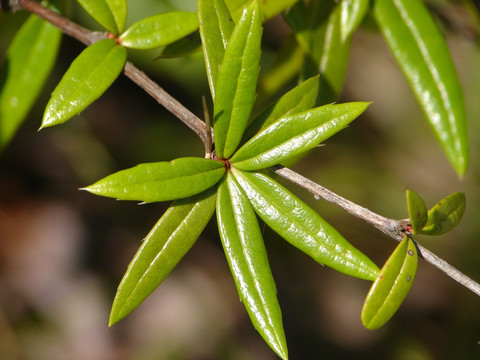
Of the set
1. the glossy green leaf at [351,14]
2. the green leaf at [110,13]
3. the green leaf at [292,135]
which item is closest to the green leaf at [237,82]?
the green leaf at [292,135]

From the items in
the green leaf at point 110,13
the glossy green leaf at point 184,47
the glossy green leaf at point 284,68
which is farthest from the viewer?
the glossy green leaf at point 284,68

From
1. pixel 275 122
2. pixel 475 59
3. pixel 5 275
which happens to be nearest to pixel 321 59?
pixel 275 122

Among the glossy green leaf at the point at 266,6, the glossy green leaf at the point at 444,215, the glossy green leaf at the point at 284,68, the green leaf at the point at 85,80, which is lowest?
the glossy green leaf at the point at 444,215

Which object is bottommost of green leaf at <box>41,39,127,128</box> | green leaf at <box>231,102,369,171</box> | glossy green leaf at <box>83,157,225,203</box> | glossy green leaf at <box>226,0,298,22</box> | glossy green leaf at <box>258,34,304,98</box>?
glossy green leaf at <box>83,157,225,203</box>

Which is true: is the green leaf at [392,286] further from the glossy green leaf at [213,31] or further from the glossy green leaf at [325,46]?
the glossy green leaf at [325,46]

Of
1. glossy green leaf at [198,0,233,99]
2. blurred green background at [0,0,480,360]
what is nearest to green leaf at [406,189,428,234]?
glossy green leaf at [198,0,233,99]

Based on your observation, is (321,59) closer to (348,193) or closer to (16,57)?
(16,57)

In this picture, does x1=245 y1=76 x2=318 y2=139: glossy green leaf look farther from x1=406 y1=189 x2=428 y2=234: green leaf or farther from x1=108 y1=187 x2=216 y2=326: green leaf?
x1=406 y1=189 x2=428 y2=234: green leaf
